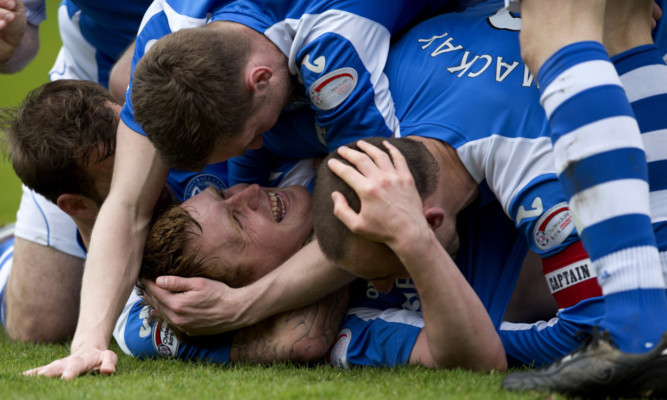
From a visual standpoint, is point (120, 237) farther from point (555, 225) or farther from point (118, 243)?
point (555, 225)

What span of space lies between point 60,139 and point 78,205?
1.27 feet

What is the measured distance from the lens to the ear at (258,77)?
2938 mm

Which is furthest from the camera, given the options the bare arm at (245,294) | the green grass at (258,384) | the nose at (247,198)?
the nose at (247,198)

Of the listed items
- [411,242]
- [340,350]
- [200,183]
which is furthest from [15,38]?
[411,242]

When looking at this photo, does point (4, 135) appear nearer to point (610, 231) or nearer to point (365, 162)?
point (365, 162)

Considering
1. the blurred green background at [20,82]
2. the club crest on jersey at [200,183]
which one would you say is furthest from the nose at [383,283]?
the blurred green background at [20,82]

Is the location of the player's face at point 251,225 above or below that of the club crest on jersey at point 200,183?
above

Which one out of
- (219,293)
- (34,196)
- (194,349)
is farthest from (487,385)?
(34,196)

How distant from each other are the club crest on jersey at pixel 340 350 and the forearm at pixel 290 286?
214 millimetres

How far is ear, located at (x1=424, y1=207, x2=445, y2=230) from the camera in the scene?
8.79ft

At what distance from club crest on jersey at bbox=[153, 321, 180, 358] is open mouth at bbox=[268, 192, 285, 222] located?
681 mm

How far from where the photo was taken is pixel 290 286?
10.1ft

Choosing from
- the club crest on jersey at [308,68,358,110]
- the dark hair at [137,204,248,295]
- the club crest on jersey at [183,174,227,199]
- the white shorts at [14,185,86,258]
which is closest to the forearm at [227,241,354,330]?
the dark hair at [137,204,248,295]

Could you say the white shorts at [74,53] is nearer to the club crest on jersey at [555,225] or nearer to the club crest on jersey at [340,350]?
the club crest on jersey at [340,350]
